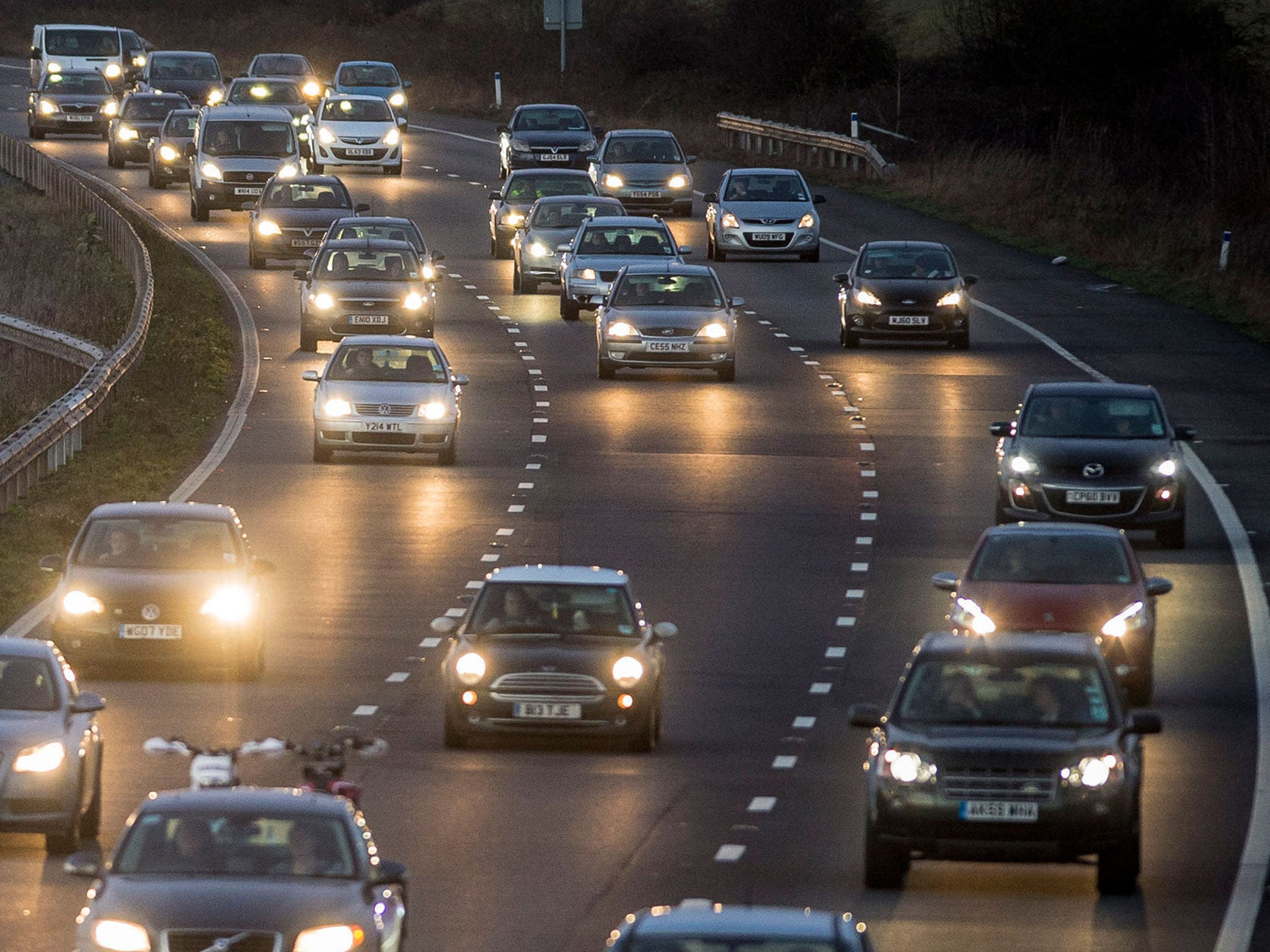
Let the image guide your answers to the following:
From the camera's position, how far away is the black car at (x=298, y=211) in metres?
57.1

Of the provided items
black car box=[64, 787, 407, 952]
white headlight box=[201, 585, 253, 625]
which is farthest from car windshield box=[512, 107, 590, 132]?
black car box=[64, 787, 407, 952]

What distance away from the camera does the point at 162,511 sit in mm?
26516

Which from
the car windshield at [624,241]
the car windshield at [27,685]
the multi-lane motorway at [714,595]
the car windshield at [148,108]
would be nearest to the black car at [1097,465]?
the multi-lane motorway at [714,595]

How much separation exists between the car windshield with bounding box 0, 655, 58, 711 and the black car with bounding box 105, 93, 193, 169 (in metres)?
54.7

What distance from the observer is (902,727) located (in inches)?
728

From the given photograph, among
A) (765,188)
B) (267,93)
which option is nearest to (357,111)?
(267,93)

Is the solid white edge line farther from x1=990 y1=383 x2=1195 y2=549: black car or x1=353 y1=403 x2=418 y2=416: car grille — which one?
x1=353 y1=403 x2=418 y2=416: car grille

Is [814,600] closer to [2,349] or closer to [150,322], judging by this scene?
[150,322]

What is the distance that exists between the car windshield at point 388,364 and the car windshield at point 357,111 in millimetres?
32783

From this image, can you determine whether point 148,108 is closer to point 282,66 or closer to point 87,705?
point 282,66

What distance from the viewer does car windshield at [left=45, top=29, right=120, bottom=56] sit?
84875 mm

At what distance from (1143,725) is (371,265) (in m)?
31.2

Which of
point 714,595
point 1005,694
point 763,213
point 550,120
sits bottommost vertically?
point 714,595

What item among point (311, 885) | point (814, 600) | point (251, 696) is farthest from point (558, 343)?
point (311, 885)
